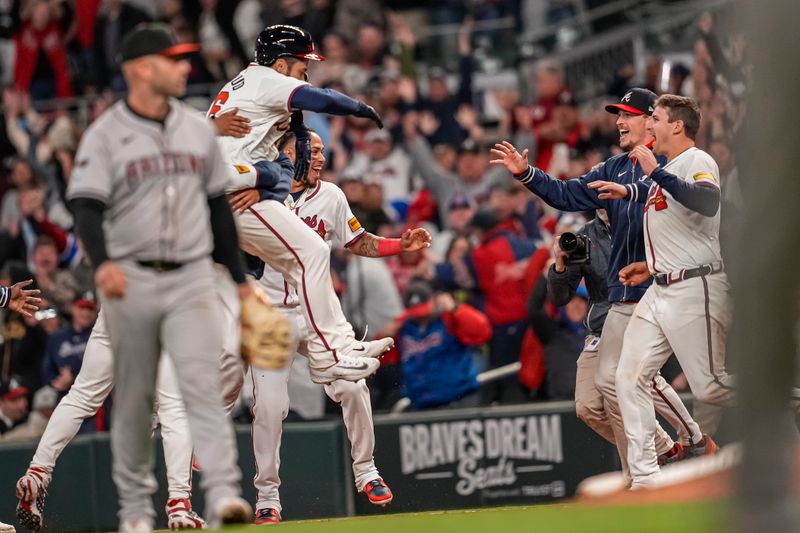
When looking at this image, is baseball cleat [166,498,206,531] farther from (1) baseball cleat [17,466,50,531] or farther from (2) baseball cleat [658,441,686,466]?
(2) baseball cleat [658,441,686,466]

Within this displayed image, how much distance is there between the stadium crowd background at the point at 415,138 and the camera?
38.9 ft

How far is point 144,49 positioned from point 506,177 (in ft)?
31.0

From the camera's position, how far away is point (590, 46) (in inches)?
631

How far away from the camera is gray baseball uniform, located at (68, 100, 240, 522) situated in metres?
5.91

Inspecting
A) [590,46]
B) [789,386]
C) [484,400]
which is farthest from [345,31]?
[789,386]

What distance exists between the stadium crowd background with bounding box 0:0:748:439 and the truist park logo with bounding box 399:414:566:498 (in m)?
0.44

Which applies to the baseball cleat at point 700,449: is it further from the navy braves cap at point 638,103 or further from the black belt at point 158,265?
the black belt at point 158,265

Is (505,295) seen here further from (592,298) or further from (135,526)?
(135,526)

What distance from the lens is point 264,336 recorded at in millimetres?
6203

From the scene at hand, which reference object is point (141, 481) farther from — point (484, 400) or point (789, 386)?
point (484, 400)

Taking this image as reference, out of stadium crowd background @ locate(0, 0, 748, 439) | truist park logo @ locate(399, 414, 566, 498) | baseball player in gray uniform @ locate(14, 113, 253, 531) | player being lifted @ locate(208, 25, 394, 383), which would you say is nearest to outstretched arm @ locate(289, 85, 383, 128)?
player being lifted @ locate(208, 25, 394, 383)

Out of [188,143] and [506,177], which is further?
[506,177]

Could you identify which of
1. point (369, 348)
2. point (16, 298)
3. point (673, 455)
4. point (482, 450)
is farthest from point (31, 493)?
point (673, 455)

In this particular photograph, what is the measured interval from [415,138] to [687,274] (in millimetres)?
7179
